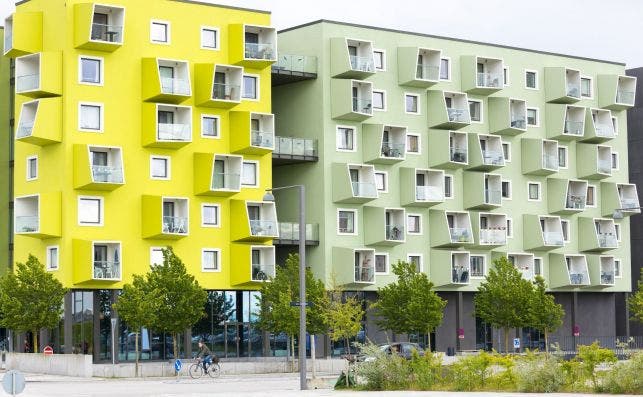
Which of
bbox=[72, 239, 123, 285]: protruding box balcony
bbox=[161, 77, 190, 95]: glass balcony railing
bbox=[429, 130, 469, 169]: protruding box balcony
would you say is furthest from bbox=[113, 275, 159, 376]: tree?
bbox=[429, 130, 469, 169]: protruding box balcony

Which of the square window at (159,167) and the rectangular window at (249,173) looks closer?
the square window at (159,167)

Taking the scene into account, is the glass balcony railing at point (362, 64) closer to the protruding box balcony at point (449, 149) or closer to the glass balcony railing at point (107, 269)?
the protruding box balcony at point (449, 149)

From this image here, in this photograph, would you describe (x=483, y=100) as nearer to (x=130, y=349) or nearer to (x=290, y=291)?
(x=290, y=291)

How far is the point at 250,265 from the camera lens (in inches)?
3184

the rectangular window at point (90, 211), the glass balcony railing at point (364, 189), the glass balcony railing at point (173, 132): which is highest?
the glass balcony railing at point (173, 132)

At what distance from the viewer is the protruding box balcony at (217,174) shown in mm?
79500

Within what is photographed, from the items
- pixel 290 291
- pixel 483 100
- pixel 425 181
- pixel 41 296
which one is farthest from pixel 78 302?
pixel 483 100

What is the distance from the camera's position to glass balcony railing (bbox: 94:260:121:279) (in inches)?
2970

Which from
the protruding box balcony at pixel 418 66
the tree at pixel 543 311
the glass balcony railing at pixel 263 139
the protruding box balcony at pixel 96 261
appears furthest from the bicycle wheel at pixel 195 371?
the protruding box balcony at pixel 418 66

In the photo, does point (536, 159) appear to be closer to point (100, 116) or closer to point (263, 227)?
point (263, 227)

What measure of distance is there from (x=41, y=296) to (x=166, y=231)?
8.17 metres

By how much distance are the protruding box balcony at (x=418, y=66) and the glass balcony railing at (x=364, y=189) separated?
7.68 m

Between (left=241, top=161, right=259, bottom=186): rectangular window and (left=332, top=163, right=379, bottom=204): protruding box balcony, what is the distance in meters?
5.35

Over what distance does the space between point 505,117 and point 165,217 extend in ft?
89.9
